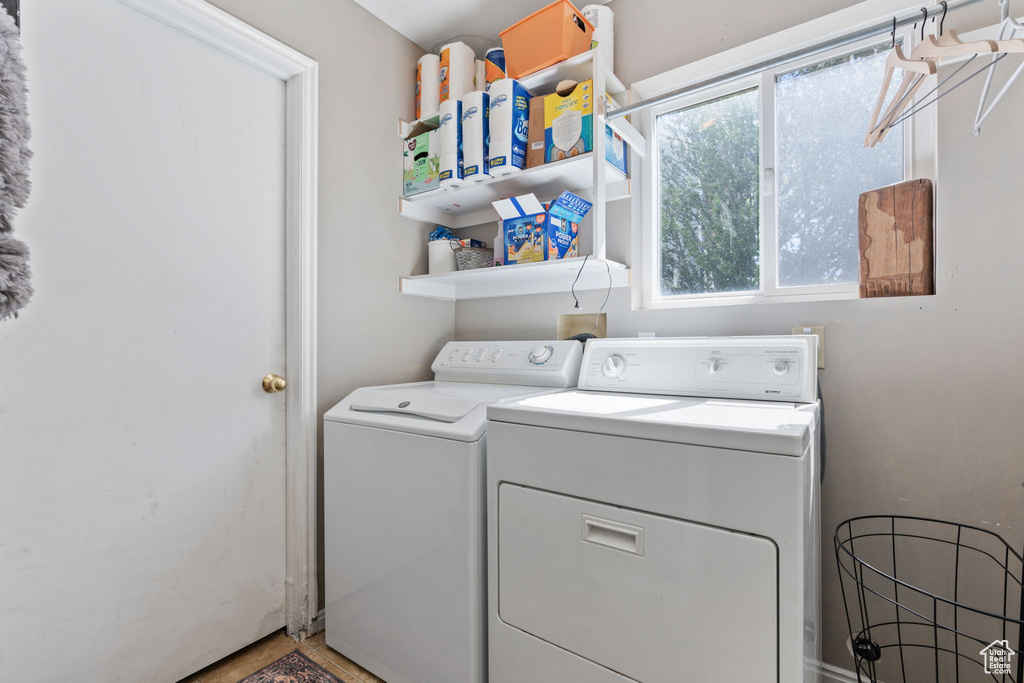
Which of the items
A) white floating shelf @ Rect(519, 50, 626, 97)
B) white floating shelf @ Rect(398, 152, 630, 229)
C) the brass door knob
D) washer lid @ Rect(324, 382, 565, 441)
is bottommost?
washer lid @ Rect(324, 382, 565, 441)

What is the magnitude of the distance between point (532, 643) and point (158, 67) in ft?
6.20

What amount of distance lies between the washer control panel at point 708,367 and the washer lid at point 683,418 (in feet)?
→ 0.13

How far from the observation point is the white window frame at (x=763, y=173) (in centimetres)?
136

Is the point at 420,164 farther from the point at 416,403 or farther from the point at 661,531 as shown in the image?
the point at 661,531

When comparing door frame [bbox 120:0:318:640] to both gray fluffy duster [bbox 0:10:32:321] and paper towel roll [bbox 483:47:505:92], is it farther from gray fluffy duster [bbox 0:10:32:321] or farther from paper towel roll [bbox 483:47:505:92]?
gray fluffy duster [bbox 0:10:32:321]

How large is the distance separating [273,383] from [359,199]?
2.59 feet

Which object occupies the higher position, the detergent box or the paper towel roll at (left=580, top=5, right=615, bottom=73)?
the paper towel roll at (left=580, top=5, right=615, bottom=73)

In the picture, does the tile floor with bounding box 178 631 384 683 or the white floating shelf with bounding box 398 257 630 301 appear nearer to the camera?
the tile floor with bounding box 178 631 384 683

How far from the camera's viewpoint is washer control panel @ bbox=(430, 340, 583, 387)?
5.37ft

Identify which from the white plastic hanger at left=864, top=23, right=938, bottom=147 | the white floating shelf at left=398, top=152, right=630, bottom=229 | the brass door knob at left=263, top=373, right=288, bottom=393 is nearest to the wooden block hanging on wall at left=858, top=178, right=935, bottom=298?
the white plastic hanger at left=864, top=23, right=938, bottom=147

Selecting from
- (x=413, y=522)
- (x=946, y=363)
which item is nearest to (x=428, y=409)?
(x=413, y=522)

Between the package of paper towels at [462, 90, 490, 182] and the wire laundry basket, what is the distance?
1.60 meters

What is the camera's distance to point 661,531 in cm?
93

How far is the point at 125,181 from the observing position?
4.30 feet
